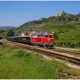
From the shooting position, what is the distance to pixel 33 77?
17.3 m

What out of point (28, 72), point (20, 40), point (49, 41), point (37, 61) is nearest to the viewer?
point (28, 72)

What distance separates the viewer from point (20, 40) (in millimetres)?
63188

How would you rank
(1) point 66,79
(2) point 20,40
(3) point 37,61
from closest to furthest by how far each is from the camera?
(1) point 66,79, (3) point 37,61, (2) point 20,40

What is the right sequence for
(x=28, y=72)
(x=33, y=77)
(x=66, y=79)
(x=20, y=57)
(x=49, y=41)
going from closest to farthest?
(x=66, y=79), (x=33, y=77), (x=28, y=72), (x=20, y=57), (x=49, y=41)

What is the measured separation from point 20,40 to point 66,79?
47.6 m

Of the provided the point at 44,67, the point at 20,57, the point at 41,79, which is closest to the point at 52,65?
the point at 44,67

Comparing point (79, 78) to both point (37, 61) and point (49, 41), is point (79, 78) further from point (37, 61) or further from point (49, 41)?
point (49, 41)

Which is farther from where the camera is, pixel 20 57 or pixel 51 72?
pixel 20 57

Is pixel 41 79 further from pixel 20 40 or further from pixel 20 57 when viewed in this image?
pixel 20 40

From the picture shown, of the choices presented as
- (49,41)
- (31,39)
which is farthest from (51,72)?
(31,39)

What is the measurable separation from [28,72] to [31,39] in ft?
110

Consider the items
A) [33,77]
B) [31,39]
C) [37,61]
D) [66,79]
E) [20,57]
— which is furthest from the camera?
[31,39]

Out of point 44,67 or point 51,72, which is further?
point 44,67

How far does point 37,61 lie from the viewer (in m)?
23.3
